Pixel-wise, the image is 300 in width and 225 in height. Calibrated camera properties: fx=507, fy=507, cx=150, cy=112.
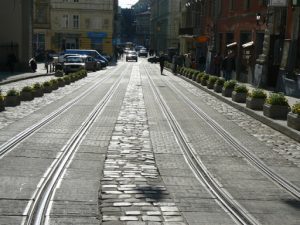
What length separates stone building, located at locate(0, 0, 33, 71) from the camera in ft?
125

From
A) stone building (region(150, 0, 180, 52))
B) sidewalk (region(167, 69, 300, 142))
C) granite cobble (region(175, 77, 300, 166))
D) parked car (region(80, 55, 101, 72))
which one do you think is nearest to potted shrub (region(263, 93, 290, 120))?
sidewalk (region(167, 69, 300, 142))

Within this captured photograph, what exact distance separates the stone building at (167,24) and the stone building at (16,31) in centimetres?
4878

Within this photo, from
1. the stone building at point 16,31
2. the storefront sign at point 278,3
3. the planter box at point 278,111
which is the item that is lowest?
the planter box at point 278,111

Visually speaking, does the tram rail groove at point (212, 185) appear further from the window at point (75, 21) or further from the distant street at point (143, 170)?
the window at point (75, 21)

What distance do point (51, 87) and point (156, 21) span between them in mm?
96366

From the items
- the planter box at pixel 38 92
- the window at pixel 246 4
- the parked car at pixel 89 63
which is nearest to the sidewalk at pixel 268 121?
the planter box at pixel 38 92

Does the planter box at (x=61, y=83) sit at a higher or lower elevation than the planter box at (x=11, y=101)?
lower

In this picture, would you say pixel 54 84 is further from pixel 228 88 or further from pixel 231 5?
pixel 231 5

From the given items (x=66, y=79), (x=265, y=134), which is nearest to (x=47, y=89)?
(x=66, y=79)

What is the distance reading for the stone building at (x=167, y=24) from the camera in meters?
89.7

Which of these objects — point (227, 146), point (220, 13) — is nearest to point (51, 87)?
point (227, 146)

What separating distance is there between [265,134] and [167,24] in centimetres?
8573

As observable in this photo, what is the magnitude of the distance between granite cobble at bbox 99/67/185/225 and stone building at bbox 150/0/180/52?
76816 millimetres

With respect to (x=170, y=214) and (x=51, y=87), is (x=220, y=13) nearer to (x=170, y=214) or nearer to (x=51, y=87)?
(x=51, y=87)
